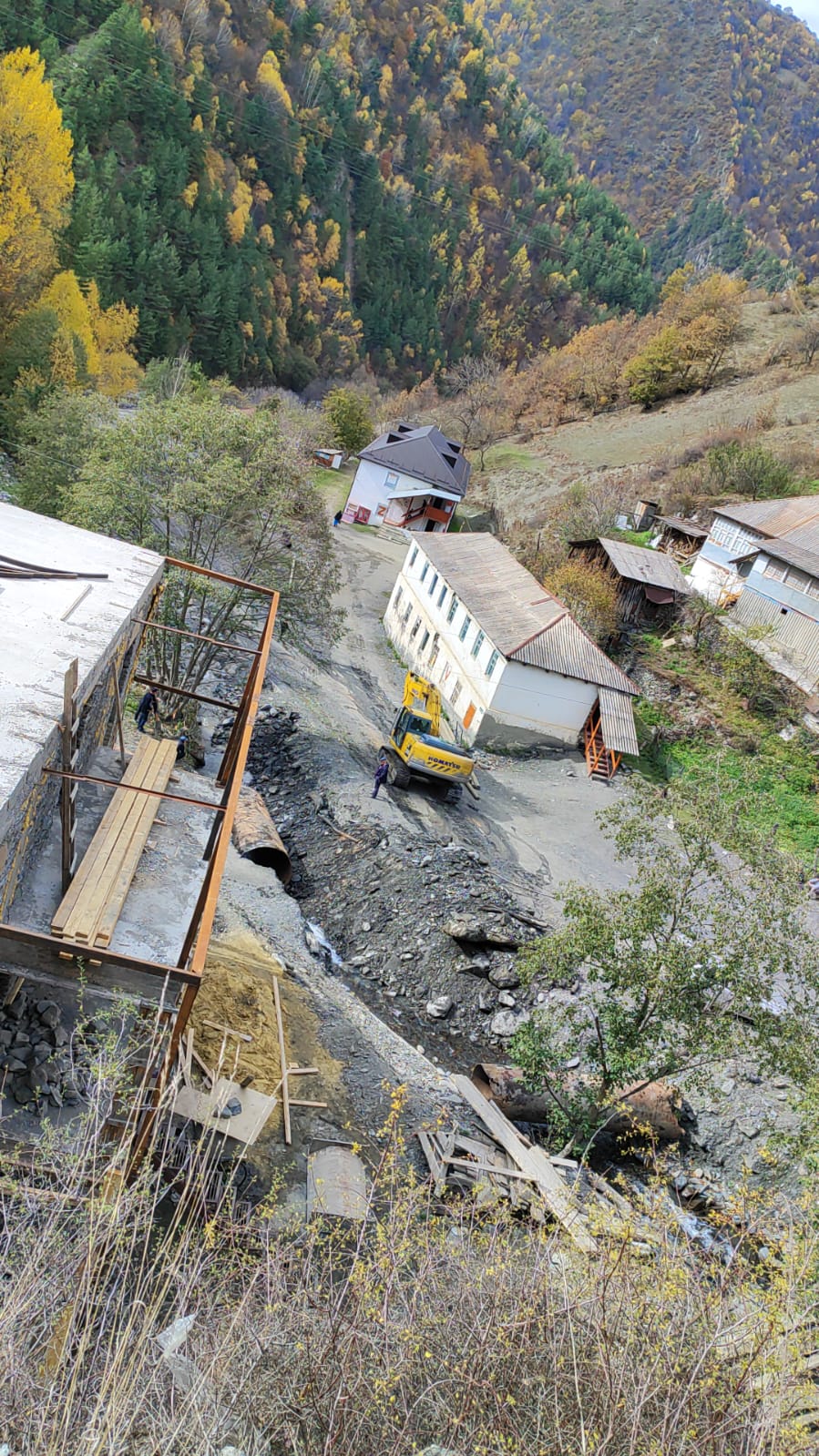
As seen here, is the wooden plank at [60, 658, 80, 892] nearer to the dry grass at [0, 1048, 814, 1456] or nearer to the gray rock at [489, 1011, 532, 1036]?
the dry grass at [0, 1048, 814, 1456]

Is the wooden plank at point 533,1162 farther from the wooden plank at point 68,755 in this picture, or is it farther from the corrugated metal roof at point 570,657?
the corrugated metal roof at point 570,657

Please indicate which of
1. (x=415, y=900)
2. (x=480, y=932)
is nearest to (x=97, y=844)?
(x=480, y=932)

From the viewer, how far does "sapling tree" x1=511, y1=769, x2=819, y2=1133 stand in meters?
11.1

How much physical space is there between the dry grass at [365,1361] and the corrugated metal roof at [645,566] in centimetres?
3528

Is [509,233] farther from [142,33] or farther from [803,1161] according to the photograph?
[803,1161]

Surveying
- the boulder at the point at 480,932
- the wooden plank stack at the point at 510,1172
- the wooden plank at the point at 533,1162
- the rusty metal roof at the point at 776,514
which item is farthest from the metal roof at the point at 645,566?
the wooden plank stack at the point at 510,1172

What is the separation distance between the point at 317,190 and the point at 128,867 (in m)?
119

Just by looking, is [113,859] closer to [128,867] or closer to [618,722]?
[128,867]

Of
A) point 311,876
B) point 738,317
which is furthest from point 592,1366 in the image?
point 738,317

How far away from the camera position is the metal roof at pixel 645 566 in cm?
3931

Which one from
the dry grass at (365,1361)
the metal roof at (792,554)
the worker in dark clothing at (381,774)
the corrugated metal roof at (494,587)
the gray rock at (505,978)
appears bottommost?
the worker in dark clothing at (381,774)

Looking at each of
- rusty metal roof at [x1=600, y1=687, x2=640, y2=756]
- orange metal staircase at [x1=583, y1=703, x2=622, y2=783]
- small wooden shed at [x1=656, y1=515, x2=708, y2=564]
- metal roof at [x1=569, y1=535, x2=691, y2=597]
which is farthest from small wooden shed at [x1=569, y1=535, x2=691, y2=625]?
orange metal staircase at [x1=583, y1=703, x2=622, y2=783]

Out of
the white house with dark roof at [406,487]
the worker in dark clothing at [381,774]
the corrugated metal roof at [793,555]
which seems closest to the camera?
the worker in dark clothing at [381,774]

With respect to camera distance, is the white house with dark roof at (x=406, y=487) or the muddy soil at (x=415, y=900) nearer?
the muddy soil at (x=415, y=900)
